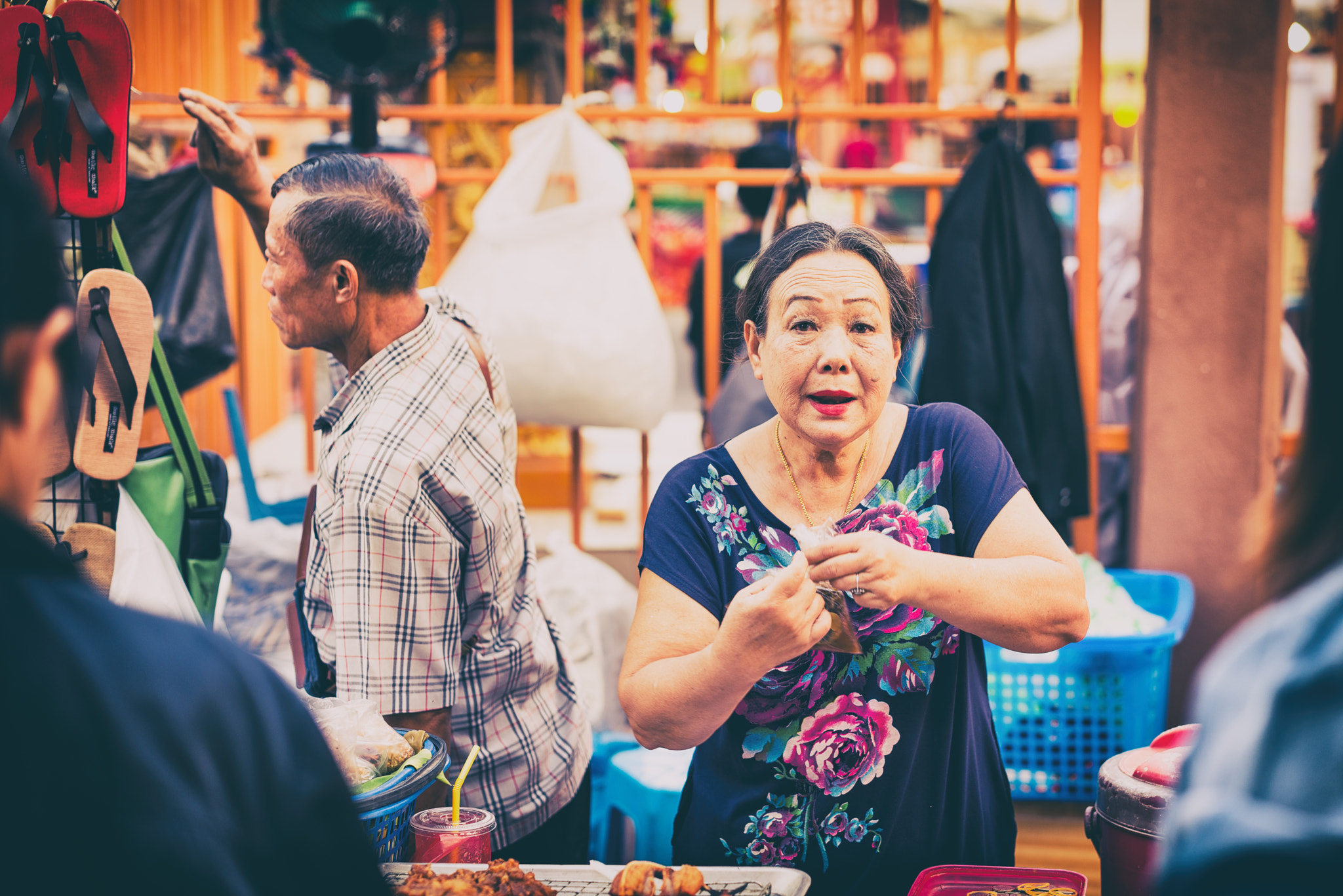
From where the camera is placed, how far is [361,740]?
143 cm

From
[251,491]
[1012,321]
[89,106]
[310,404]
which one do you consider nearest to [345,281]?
[89,106]

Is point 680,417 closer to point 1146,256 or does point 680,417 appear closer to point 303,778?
point 1146,256

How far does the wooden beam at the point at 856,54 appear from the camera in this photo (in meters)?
3.33

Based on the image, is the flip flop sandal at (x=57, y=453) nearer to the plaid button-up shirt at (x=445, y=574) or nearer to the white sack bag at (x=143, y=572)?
the white sack bag at (x=143, y=572)

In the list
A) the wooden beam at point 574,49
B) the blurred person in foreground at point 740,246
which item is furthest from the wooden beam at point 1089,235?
the wooden beam at point 574,49

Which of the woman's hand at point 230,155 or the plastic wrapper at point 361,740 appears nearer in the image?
the plastic wrapper at point 361,740

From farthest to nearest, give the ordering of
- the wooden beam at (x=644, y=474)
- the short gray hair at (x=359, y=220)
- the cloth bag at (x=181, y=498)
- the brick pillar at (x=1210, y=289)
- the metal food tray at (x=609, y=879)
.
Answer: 1. the wooden beam at (x=644, y=474)
2. the brick pillar at (x=1210, y=289)
3. the cloth bag at (x=181, y=498)
4. the short gray hair at (x=359, y=220)
5. the metal food tray at (x=609, y=879)

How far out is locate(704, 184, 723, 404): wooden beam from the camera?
340cm

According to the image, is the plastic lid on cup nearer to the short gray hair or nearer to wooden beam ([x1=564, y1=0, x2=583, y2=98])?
the short gray hair

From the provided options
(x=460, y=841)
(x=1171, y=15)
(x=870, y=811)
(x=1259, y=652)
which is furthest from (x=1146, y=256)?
(x=1259, y=652)

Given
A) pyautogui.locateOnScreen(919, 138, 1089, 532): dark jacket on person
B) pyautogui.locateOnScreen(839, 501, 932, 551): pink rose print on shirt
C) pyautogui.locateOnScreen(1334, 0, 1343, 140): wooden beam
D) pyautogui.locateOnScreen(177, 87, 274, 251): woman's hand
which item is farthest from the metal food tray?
pyautogui.locateOnScreen(1334, 0, 1343, 140): wooden beam

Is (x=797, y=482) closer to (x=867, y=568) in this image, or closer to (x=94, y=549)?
(x=867, y=568)

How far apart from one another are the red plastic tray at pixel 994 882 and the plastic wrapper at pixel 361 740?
72 cm

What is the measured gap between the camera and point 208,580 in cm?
201
